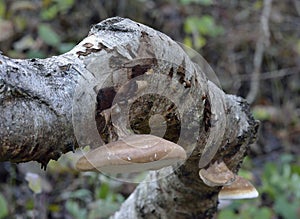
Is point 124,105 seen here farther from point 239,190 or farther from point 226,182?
point 239,190

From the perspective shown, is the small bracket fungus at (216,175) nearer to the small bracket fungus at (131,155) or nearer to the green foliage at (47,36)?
the small bracket fungus at (131,155)

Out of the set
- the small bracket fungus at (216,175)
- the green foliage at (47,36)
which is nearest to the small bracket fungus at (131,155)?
the small bracket fungus at (216,175)

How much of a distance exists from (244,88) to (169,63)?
3.95 metres

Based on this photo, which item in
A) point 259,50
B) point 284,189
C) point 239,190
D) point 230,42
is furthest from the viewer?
point 230,42

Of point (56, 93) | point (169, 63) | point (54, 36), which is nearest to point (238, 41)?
point (54, 36)

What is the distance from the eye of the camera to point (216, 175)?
1.45m

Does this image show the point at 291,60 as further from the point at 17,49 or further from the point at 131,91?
the point at 131,91

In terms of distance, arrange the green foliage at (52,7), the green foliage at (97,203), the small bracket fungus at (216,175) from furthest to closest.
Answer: the green foliage at (52,7) < the green foliage at (97,203) < the small bracket fungus at (216,175)

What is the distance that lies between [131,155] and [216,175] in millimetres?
613

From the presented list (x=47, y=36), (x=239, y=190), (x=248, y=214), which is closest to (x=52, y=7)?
(x=47, y=36)

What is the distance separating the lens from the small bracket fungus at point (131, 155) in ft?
2.92

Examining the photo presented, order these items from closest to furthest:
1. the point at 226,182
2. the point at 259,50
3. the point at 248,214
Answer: the point at 226,182 → the point at 248,214 → the point at 259,50

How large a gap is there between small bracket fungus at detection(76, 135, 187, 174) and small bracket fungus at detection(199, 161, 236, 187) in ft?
1.62

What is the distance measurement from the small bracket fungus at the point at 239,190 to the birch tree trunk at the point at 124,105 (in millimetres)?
61
